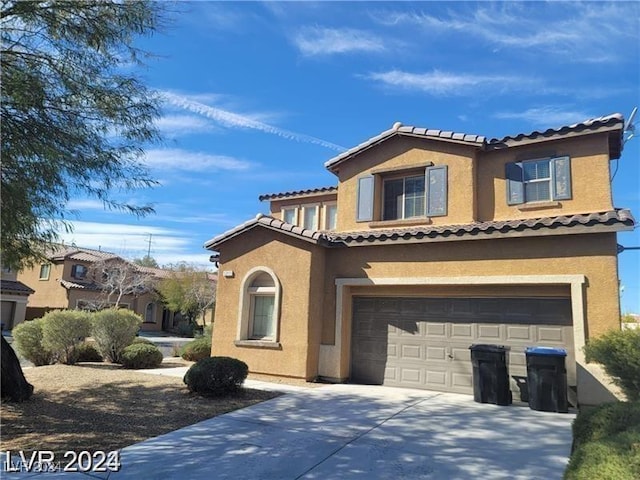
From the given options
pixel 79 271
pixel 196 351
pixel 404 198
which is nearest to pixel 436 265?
pixel 404 198

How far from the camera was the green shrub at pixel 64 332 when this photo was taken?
47.8ft

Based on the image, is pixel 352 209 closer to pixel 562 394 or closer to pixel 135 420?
pixel 562 394

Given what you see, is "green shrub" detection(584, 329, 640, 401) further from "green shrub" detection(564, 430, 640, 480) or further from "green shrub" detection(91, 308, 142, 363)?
"green shrub" detection(91, 308, 142, 363)

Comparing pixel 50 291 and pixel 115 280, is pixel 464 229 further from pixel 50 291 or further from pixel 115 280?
pixel 50 291

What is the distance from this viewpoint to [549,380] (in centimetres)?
921

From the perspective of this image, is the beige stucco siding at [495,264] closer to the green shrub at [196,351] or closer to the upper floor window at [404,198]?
the upper floor window at [404,198]

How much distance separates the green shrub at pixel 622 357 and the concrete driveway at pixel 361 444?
1.21m

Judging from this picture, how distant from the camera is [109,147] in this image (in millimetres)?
7699

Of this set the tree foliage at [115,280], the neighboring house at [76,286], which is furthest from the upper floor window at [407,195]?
the neighboring house at [76,286]

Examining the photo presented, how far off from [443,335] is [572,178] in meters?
5.35

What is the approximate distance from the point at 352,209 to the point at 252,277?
155 inches

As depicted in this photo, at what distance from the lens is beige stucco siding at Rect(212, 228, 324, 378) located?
12234 mm

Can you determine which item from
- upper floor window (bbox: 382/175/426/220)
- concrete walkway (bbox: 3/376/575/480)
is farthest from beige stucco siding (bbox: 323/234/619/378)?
concrete walkway (bbox: 3/376/575/480)

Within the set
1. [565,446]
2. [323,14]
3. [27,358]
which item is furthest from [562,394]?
[27,358]
